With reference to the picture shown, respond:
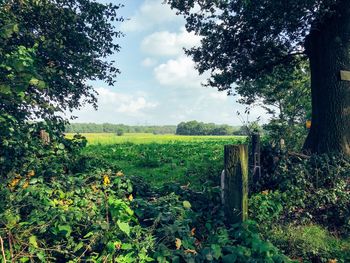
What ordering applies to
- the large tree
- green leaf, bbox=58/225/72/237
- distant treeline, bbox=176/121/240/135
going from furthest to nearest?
distant treeline, bbox=176/121/240/135, the large tree, green leaf, bbox=58/225/72/237

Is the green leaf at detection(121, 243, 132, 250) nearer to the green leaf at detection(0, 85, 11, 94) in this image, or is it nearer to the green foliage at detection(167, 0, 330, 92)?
the green leaf at detection(0, 85, 11, 94)

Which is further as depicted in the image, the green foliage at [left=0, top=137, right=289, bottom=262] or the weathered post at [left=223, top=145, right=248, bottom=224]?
the weathered post at [left=223, top=145, right=248, bottom=224]

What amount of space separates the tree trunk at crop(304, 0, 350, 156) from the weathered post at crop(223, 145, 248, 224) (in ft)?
14.8

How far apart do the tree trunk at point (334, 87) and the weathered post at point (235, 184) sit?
4.51m

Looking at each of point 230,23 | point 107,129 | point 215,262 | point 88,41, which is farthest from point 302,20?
point 107,129

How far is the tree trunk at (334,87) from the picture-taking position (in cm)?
816

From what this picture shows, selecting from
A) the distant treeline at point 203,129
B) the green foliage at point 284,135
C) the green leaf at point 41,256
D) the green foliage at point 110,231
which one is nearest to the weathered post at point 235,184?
the green foliage at point 110,231

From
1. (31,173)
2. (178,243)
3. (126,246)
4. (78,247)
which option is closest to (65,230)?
(78,247)

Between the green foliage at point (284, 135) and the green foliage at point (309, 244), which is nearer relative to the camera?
the green foliage at point (309, 244)

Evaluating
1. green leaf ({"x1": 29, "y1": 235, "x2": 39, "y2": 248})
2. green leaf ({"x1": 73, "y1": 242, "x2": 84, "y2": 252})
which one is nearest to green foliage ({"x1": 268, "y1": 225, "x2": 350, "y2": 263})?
green leaf ({"x1": 73, "y1": 242, "x2": 84, "y2": 252})

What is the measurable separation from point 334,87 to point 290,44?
257 cm

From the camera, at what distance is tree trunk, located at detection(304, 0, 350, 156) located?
8.16m

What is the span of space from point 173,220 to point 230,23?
7.82 metres

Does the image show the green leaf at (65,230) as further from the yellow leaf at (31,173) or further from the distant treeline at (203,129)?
the distant treeline at (203,129)
